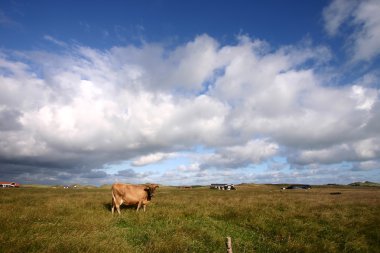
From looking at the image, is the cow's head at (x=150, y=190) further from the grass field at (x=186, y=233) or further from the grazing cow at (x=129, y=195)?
the grass field at (x=186, y=233)

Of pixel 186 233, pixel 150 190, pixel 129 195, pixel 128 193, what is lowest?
pixel 186 233

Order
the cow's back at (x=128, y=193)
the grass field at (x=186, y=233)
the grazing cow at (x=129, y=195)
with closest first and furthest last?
1. the grass field at (x=186, y=233)
2. the grazing cow at (x=129, y=195)
3. the cow's back at (x=128, y=193)

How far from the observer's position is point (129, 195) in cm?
2136

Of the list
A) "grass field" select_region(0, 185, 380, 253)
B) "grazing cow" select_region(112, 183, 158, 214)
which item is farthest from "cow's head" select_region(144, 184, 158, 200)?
"grass field" select_region(0, 185, 380, 253)

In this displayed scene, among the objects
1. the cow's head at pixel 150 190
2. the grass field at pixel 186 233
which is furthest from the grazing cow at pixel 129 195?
the grass field at pixel 186 233

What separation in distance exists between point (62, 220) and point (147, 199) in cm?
790

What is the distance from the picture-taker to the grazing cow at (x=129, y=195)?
20.9 metres

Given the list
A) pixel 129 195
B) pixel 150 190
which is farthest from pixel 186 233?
pixel 150 190

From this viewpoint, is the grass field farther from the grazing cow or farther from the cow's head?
the cow's head

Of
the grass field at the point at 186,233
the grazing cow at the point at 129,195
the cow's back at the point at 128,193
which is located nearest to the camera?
the grass field at the point at 186,233

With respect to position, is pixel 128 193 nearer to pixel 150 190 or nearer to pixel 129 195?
pixel 129 195

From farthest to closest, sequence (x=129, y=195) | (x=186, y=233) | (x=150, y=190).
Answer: (x=150, y=190), (x=129, y=195), (x=186, y=233)

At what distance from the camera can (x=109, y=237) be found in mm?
11930

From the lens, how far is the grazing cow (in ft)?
68.7
